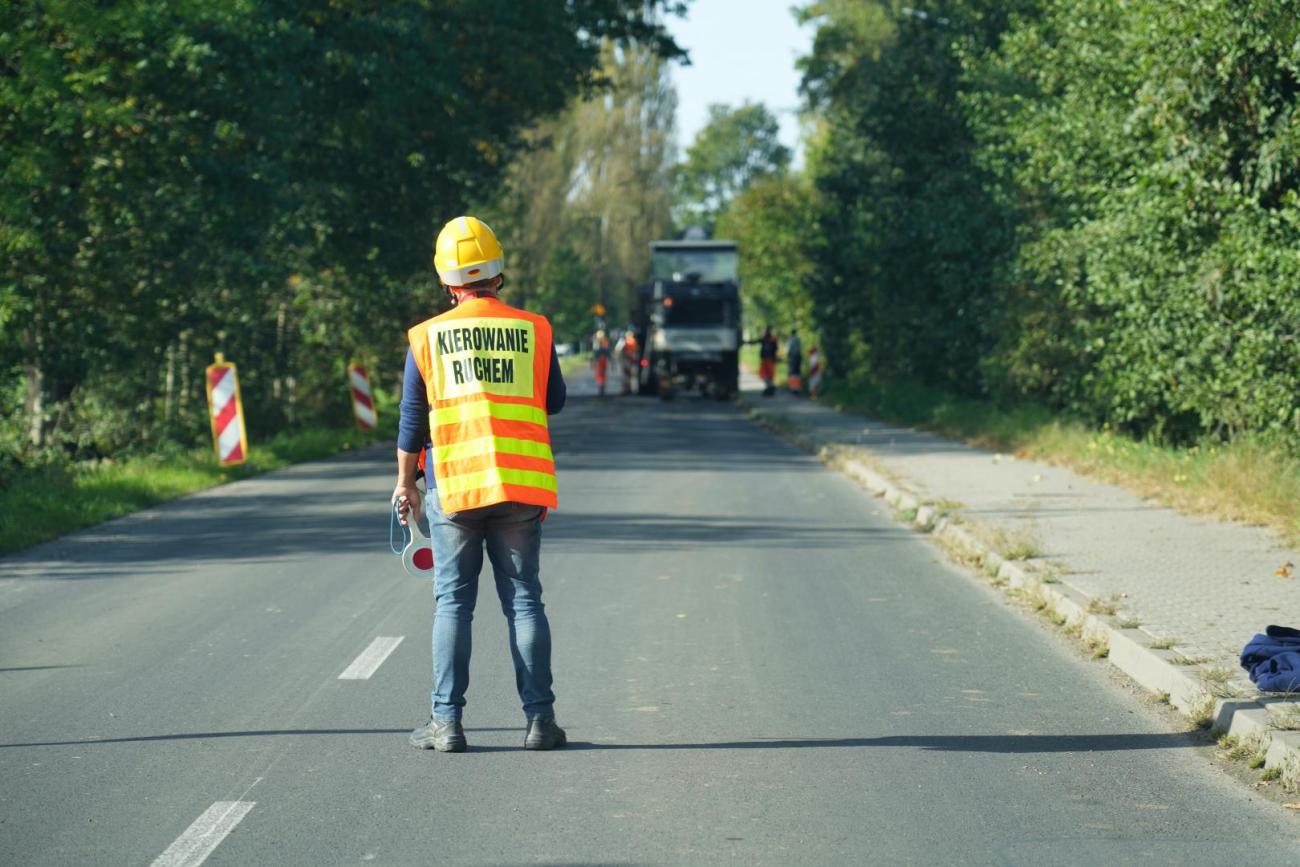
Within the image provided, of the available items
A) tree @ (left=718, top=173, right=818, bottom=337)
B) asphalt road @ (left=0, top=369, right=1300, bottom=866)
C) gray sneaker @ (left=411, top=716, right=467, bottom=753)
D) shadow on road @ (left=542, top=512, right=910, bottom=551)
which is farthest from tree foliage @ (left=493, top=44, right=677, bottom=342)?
gray sneaker @ (left=411, top=716, right=467, bottom=753)

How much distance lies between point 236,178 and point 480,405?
54.0 ft

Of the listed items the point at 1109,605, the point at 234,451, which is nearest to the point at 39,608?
the point at 1109,605

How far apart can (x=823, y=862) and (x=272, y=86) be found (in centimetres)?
1900

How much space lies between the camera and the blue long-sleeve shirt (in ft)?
22.6

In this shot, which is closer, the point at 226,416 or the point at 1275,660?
the point at 1275,660

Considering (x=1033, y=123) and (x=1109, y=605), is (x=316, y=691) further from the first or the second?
(x=1033, y=123)

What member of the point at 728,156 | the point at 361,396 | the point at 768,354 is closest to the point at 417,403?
the point at 361,396

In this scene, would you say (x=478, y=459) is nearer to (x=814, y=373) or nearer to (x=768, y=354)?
(x=814, y=373)

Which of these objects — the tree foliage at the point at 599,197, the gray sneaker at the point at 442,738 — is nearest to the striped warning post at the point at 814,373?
the tree foliage at the point at 599,197

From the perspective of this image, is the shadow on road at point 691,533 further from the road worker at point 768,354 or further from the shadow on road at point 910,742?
the road worker at point 768,354

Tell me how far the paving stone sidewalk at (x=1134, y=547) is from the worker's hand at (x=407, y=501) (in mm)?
3570

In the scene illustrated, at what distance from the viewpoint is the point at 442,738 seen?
685 centimetres

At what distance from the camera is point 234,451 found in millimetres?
21812

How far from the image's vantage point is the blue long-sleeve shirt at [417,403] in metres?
6.90
